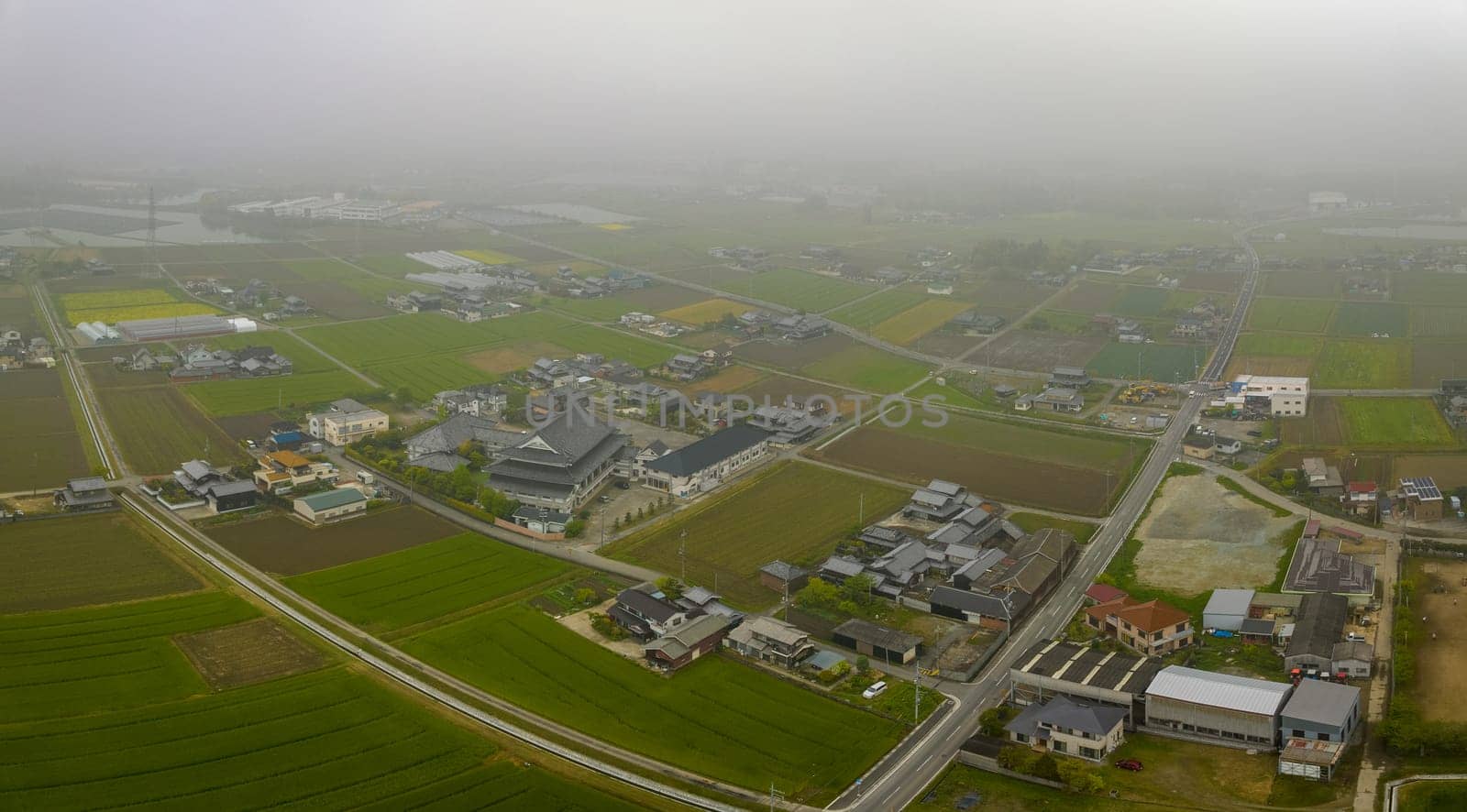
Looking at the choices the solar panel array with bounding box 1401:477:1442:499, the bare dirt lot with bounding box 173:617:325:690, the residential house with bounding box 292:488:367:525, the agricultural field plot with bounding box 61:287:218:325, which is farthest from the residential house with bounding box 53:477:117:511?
the solar panel array with bounding box 1401:477:1442:499

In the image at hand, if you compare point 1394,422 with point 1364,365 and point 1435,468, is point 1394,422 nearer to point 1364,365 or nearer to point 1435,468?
point 1435,468

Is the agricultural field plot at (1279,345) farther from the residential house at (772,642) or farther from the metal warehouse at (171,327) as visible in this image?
the metal warehouse at (171,327)

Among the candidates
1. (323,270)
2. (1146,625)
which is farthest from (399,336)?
(1146,625)

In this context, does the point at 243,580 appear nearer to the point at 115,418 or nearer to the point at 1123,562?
the point at 115,418

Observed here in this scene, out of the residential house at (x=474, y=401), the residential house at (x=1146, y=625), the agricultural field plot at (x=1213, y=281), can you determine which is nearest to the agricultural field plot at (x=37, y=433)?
the residential house at (x=474, y=401)

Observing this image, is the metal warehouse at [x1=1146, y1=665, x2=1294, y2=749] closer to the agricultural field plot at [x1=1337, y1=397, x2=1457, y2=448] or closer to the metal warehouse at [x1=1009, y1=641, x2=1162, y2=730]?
the metal warehouse at [x1=1009, y1=641, x2=1162, y2=730]
